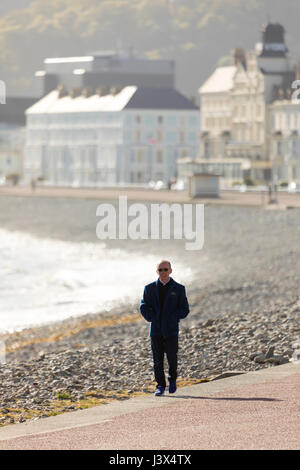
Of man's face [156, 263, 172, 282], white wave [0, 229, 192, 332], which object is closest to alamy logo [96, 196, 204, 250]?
white wave [0, 229, 192, 332]

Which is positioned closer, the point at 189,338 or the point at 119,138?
the point at 189,338

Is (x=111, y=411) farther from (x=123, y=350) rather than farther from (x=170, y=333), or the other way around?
(x=123, y=350)

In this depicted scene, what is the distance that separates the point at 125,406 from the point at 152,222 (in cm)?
6639

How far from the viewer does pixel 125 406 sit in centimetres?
1473

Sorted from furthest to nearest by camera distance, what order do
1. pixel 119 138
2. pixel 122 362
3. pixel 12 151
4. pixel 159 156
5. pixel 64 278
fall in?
pixel 12 151 → pixel 159 156 → pixel 119 138 → pixel 64 278 → pixel 122 362

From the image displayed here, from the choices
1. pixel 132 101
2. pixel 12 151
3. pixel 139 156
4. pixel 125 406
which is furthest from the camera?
pixel 12 151

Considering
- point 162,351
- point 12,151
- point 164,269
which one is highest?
point 12,151

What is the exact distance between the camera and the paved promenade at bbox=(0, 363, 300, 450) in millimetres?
11719

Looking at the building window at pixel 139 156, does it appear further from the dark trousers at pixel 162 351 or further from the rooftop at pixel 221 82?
the dark trousers at pixel 162 351

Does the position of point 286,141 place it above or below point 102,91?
below

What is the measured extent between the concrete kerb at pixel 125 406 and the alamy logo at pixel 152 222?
48283 millimetres

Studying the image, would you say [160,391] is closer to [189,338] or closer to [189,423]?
[189,423]

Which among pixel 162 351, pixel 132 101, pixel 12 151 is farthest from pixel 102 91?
pixel 162 351

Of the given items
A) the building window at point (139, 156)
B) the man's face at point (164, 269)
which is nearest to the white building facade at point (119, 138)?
the building window at point (139, 156)
